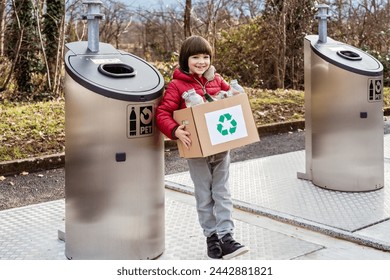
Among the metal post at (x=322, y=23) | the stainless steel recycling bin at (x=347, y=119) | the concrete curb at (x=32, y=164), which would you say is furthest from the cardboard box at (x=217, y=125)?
the concrete curb at (x=32, y=164)

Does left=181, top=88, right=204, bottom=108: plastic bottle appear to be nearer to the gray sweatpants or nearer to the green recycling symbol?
the green recycling symbol

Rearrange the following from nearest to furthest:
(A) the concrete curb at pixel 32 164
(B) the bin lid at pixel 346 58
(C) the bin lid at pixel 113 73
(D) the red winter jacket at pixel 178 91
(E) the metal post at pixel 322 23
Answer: (C) the bin lid at pixel 113 73, (D) the red winter jacket at pixel 178 91, (B) the bin lid at pixel 346 58, (E) the metal post at pixel 322 23, (A) the concrete curb at pixel 32 164

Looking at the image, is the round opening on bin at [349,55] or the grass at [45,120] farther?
the grass at [45,120]

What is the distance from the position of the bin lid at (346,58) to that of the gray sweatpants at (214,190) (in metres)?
1.98

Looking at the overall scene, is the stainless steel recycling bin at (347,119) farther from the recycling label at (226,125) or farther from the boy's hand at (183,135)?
the boy's hand at (183,135)

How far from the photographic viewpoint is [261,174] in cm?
597

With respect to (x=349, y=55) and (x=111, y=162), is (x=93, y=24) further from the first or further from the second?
(x=349, y=55)

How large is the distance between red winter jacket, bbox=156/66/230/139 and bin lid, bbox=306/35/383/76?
180 centimetres

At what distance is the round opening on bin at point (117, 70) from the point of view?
134 inches

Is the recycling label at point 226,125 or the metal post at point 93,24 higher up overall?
the metal post at point 93,24

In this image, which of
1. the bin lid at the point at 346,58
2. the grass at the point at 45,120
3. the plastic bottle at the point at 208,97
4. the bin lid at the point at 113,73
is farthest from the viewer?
the grass at the point at 45,120

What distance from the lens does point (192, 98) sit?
3.37 m

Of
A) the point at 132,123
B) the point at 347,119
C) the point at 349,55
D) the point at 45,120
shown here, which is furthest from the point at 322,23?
the point at 45,120
